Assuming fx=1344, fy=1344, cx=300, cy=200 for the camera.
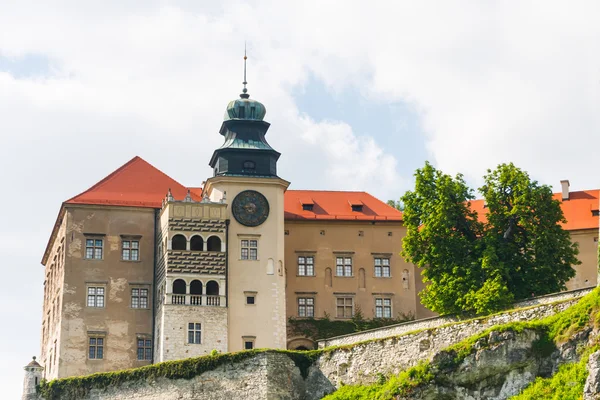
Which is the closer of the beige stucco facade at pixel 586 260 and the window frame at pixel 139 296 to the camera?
the window frame at pixel 139 296

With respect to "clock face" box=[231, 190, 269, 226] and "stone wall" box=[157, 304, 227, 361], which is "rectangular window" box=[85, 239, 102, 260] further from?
"clock face" box=[231, 190, 269, 226]

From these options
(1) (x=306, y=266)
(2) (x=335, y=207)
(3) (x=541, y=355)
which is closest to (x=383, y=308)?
(1) (x=306, y=266)

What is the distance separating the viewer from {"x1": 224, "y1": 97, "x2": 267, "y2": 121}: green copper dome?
207 ft

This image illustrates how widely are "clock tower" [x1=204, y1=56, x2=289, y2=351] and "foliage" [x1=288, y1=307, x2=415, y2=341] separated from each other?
9.33 feet

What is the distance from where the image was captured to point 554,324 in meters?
47.0

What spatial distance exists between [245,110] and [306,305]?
31.5ft

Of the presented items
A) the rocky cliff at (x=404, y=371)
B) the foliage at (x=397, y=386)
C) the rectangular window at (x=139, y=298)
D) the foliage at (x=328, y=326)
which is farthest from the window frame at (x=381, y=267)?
the foliage at (x=397, y=386)

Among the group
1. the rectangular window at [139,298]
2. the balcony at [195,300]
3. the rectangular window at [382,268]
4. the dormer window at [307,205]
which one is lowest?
the balcony at [195,300]

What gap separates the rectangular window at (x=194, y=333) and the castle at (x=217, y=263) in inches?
1.8

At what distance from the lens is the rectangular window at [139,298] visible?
198 feet

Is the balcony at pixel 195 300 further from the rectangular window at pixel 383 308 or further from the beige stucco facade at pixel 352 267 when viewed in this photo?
the rectangular window at pixel 383 308

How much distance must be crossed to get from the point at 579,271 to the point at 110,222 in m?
22.2

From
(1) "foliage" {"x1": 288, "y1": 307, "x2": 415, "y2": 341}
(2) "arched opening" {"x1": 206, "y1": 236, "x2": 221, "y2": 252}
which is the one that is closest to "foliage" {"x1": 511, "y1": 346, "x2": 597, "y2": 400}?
(1) "foliage" {"x1": 288, "y1": 307, "x2": 415, "y2": 341}

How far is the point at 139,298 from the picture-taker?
60406 millimetres
